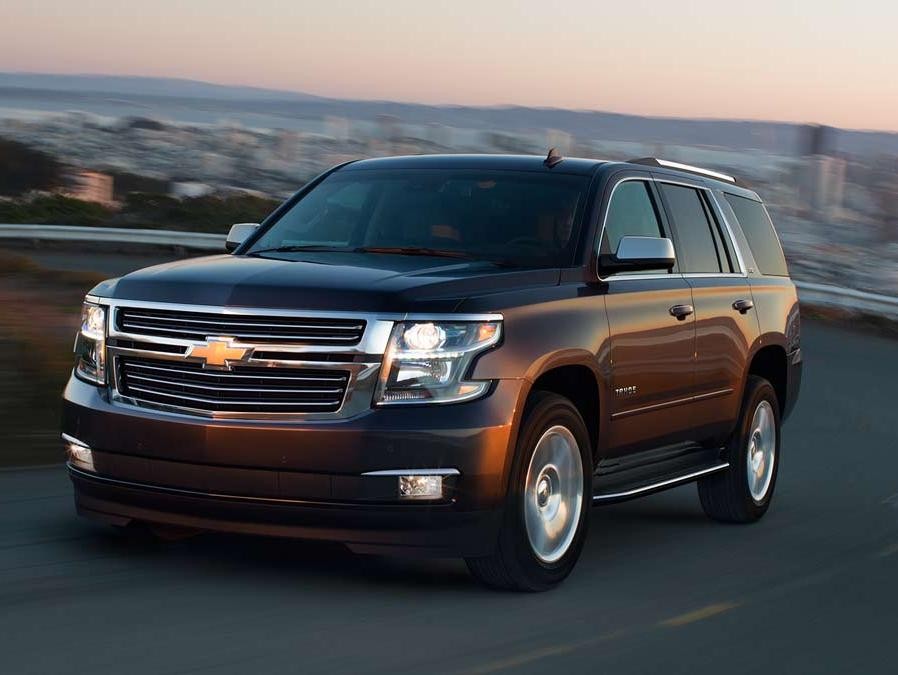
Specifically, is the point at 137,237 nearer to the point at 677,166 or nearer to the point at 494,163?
the point at 677,166

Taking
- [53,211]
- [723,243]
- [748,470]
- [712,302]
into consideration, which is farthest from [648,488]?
[53,211]

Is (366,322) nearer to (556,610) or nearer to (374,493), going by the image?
(374,493)

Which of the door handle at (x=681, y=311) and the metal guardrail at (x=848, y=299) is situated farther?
the metal guardrail at (x=848, y=299)

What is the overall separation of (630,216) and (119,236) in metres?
23.3

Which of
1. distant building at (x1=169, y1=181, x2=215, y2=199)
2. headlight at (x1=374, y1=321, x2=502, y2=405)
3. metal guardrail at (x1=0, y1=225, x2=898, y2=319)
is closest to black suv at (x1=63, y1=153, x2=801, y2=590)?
headlight at (x1=374, y1=321, x2=502, y2=405)

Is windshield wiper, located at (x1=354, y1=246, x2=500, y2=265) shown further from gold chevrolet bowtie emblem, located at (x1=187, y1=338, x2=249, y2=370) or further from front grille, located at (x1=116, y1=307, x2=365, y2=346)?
gold chevrolet bowtie emblem, located at (x1=187, y1=338, x2=249, y2=370)

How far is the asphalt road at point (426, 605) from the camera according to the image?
5535mm

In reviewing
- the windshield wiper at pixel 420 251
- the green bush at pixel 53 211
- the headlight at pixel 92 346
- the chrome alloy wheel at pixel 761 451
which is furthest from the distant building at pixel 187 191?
the headlight at pixel 92 346

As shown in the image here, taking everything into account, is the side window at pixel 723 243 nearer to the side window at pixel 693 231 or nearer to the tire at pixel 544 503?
the side window at pixel 693 231

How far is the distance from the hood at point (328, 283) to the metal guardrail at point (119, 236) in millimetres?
22117

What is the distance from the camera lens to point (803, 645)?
20.4 feet

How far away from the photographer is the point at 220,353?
6363mm

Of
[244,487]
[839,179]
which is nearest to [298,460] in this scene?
[244,487]

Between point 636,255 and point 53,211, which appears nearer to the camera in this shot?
point 636,255
